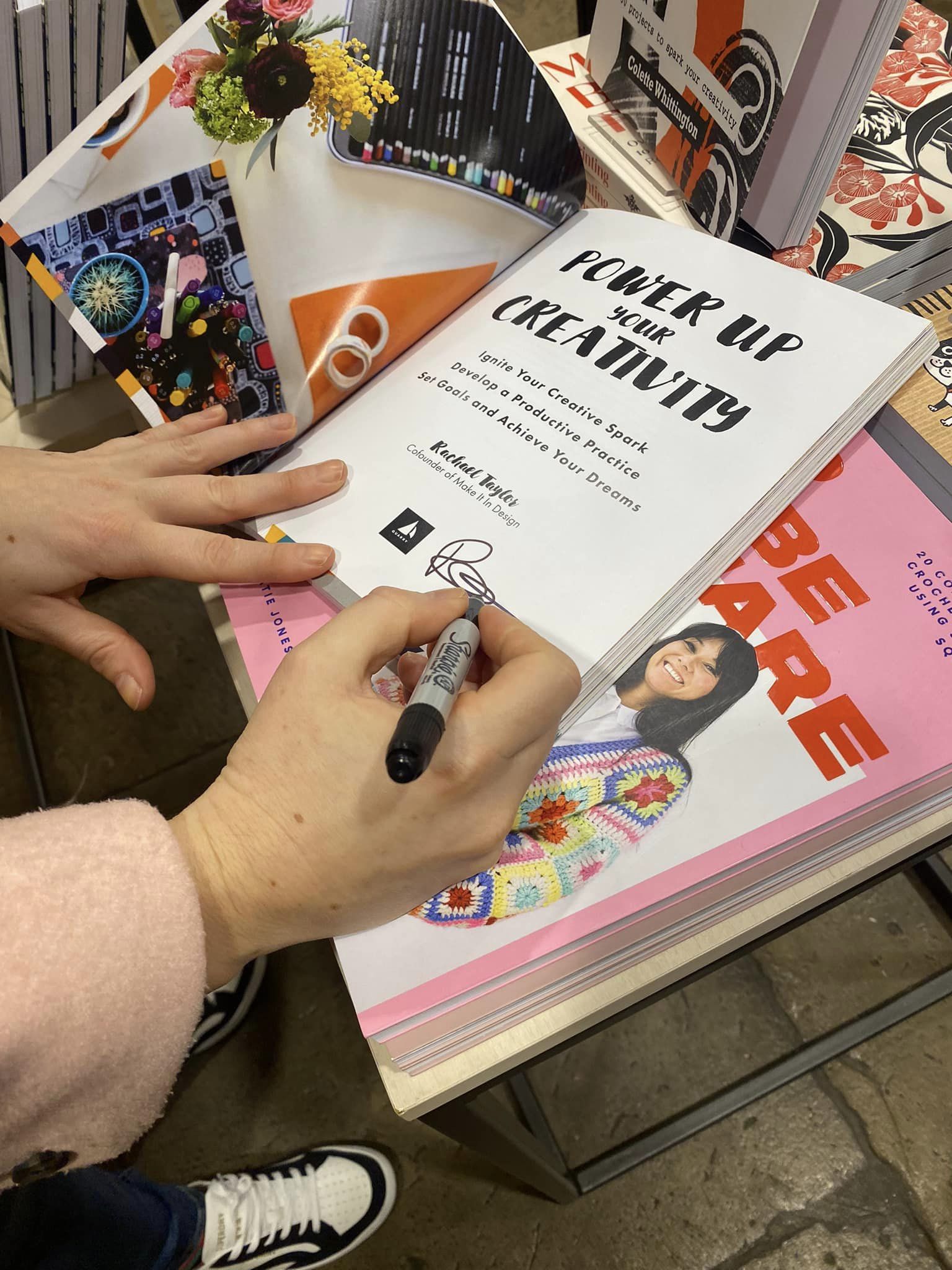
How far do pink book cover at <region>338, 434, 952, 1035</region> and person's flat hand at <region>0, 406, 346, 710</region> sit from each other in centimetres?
24

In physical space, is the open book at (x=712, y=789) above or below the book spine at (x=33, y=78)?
below

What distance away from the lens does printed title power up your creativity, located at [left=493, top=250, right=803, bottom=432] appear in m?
0.54

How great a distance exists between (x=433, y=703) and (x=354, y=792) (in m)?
0.07

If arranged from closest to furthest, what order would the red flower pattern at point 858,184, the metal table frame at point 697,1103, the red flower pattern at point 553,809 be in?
the red flower pattern at point 553,809 < the red flower pattern at point 858,184 < the metal table frame at point 697,1103

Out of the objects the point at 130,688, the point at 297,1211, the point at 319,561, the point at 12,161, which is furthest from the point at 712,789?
the point at 297,1211

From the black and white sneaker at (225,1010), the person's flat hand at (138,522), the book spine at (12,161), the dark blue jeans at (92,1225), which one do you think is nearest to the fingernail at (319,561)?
the person's flat hand at (138,522)

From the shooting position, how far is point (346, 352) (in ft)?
A: 1.94

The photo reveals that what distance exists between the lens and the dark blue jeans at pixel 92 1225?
2.34 feet

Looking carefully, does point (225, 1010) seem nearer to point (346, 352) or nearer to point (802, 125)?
point (346, 352)

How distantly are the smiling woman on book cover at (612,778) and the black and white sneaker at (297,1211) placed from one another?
77cm

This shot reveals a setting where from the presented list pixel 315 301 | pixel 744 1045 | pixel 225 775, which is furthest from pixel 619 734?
pixel 744 1045

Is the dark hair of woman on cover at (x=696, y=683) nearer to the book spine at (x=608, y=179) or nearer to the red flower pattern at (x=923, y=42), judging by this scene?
the book spine at (x=608, y=179)

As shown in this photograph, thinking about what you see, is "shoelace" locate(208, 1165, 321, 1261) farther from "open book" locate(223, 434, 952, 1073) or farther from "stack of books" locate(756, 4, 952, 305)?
"stack of books" locate(756, 4, 952, 305)
